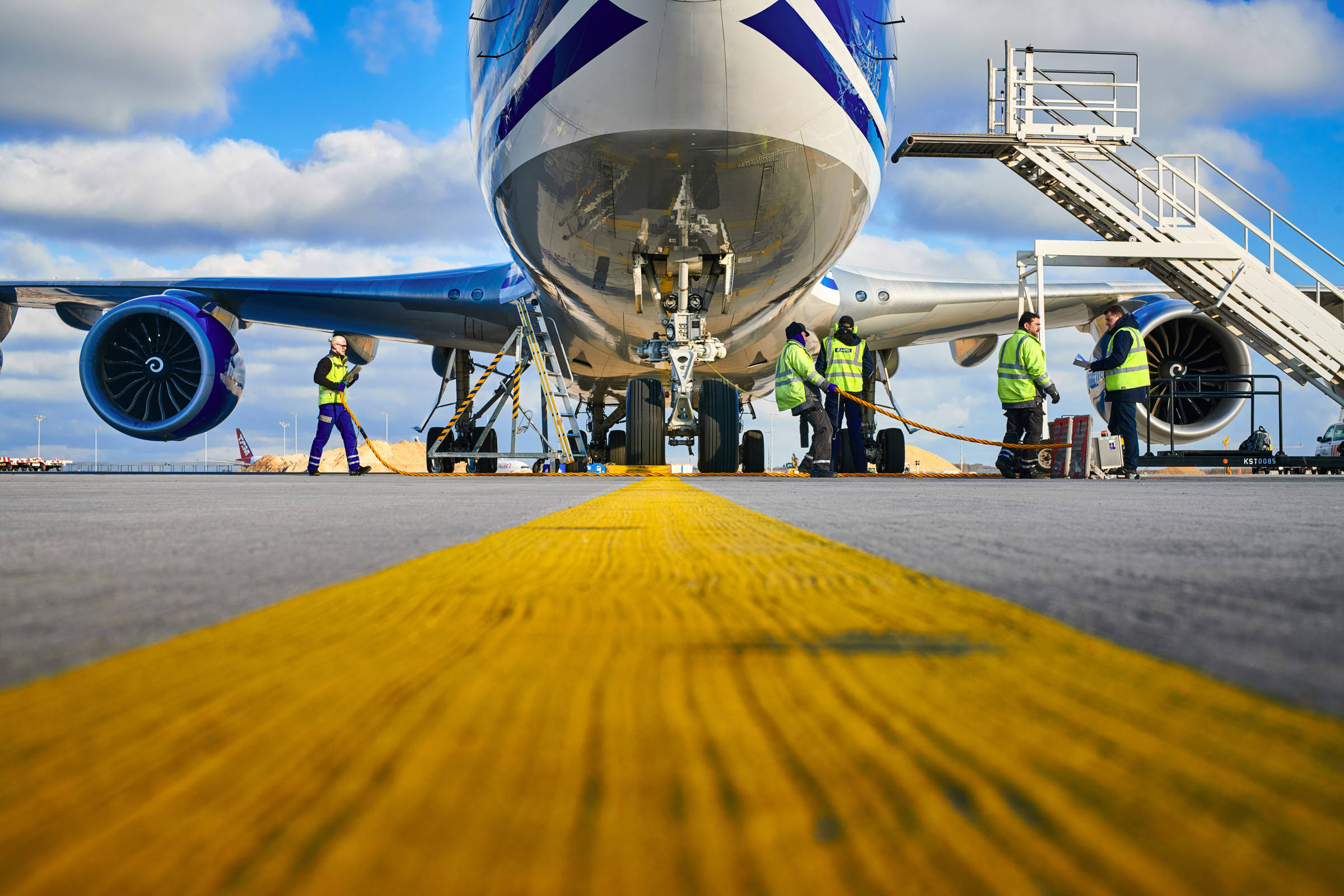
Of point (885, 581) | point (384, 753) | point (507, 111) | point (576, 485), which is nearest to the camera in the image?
point (384, 753)

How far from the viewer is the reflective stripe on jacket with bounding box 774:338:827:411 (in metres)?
7.52

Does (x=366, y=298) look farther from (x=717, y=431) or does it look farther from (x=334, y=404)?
(x=717, y=431)

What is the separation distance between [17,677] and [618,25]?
4.80m

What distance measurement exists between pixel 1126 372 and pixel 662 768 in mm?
8476

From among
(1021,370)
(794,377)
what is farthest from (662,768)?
(1021,370)

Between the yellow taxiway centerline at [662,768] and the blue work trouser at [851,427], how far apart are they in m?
7.98

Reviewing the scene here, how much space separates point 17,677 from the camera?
0.55 m

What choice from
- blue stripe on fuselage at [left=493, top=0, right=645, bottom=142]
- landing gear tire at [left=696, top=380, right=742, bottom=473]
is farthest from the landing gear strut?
landing gear tire at [left=696, top=380, right=742, bottom=473]

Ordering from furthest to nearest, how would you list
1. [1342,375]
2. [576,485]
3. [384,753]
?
[1342,375]
[576,485]
[384,753]

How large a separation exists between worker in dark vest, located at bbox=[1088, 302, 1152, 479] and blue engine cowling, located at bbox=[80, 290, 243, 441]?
958cm

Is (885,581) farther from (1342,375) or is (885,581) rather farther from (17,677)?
(1342,375)

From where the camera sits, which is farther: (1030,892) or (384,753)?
(384,753)

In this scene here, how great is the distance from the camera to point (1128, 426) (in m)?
7.75

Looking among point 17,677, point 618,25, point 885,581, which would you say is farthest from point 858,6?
point 17,677
